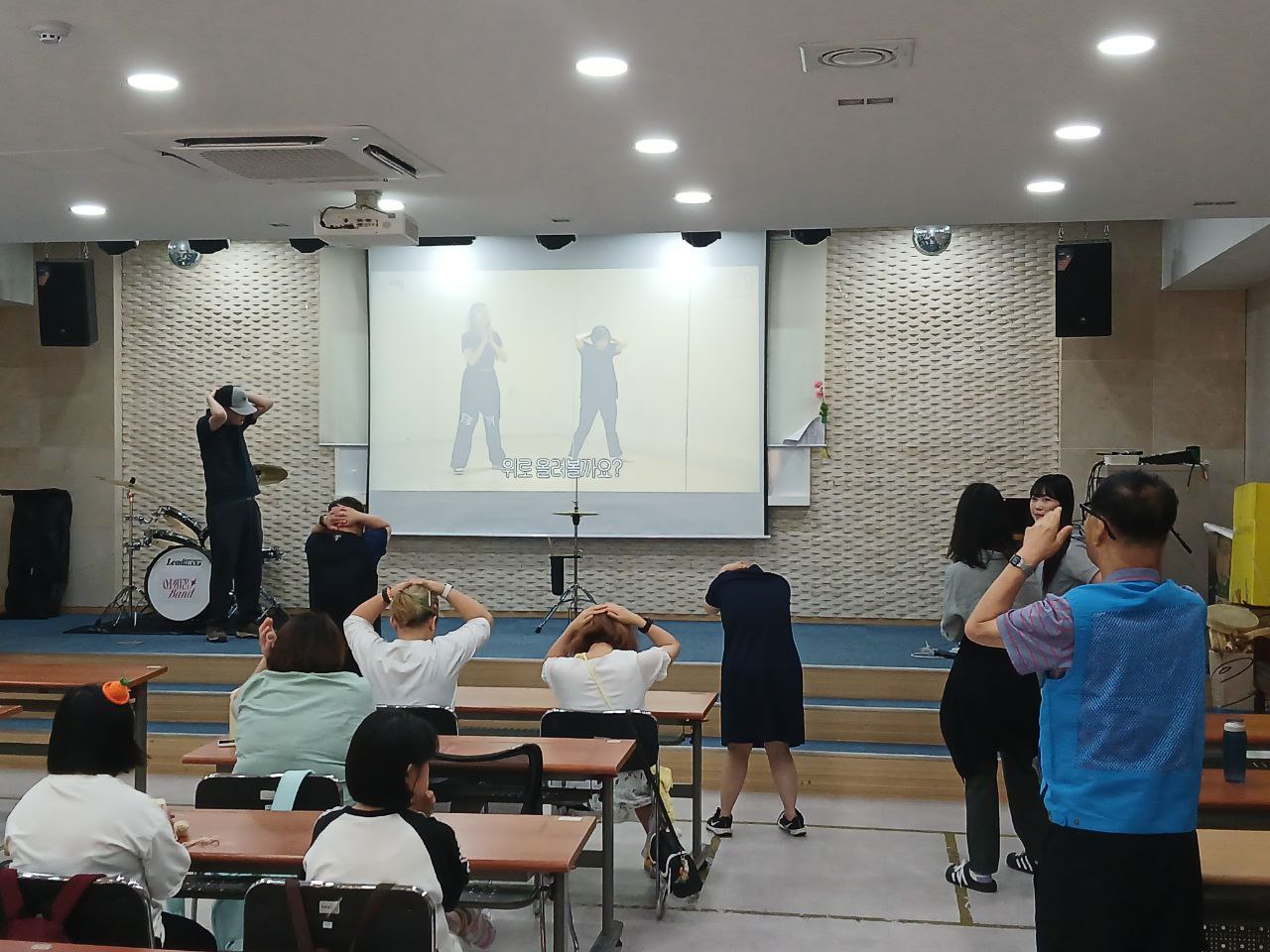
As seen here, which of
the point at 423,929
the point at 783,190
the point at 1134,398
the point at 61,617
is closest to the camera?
the point at 423,929

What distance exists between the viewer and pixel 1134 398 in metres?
8.96

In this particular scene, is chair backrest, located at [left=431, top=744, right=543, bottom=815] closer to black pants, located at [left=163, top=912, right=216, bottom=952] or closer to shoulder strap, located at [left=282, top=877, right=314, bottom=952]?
black pants, located at [left=163, top=912, right=216, bottom=952]

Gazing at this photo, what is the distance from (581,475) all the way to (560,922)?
20.8ft

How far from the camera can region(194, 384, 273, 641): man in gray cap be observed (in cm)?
777

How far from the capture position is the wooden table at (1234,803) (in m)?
3.33

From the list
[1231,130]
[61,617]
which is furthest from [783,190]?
[61,617]

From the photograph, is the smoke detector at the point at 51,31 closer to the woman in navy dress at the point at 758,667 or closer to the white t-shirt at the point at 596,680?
the white t-shirt at the point at 596,680

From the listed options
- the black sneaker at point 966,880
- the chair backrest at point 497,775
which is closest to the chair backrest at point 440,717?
the chair backrest at point 497,775

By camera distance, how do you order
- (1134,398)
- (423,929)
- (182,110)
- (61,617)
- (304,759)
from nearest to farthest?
(423,929) → (304,759) → (182,110) → (1134,398) → (61,617)

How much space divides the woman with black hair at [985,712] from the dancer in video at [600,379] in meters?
4.73

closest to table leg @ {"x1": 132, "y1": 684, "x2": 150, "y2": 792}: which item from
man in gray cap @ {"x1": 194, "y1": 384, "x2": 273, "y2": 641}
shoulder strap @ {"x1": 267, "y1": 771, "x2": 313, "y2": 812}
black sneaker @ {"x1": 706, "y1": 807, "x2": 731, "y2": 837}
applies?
shoulder strap @ {"x1": 267, "y1": 771, "x2": 313, "y2": 812}

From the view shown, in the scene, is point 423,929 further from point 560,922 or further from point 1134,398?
point 1134,398

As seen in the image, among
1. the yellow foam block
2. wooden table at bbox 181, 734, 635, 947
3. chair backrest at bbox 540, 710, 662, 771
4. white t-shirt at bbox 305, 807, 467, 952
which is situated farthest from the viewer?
the yellow foam block

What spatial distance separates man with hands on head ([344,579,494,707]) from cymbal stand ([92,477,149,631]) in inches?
192
